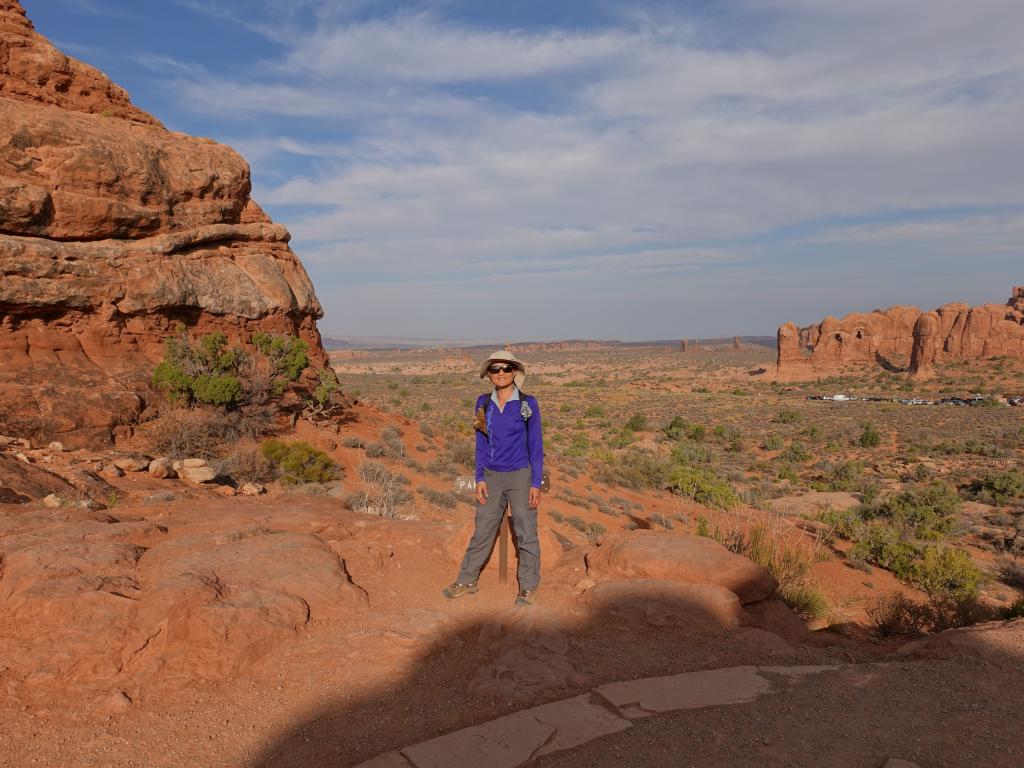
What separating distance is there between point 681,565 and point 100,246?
13.7 metres

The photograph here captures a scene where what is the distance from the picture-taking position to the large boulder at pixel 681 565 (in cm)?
520

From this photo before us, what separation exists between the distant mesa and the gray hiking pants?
6471 cm

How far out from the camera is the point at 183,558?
15.9 feet

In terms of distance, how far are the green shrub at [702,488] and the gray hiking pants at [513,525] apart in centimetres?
847

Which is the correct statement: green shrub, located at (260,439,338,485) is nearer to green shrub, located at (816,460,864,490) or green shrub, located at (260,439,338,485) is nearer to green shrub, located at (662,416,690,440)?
green shrub, located at (816,460,864,490)

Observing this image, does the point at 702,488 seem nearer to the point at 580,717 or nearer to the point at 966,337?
the point at 580,717

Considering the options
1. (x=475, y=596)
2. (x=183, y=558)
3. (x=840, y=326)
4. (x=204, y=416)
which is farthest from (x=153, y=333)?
(x=840, y=326)

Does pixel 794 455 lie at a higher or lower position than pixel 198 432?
lower

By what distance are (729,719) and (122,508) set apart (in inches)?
284

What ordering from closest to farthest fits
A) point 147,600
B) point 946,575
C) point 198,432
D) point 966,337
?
point 147,600, point 946,575, point 198,432, point 966,337

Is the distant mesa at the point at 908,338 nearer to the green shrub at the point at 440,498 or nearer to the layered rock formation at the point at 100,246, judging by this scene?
the green shrub at the point at 440,498

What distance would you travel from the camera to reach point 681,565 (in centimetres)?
536

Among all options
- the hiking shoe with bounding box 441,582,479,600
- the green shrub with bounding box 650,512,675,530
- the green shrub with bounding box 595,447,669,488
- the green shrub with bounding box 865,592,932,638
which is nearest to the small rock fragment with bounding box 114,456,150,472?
the hiking shoe with bounding box 441,582,479,600

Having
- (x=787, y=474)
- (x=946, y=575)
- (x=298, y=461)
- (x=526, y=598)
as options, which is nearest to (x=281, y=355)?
(x=298, y=461)
